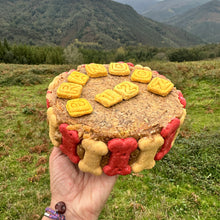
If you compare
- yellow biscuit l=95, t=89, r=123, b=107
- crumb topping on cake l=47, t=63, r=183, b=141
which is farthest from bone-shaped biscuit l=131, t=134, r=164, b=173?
yellow biscuit l=95, t=89, r=123, b=107

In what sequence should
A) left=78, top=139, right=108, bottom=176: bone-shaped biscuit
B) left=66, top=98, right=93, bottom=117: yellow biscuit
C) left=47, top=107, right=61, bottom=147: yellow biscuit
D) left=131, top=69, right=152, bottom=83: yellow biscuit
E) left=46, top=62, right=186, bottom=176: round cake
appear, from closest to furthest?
left=78, top=139, right=108, bottom=176: bone-shaped biscuit < left=46, top=62, right=186, bottom=176: round cake < left=66, top=98, right=93, bottom=117: yellow biscuit < left=47, top=107, right=61, bottom=147: yellow biscuit < left=131, top=69, right=152, bottom=83: yellow biscuit

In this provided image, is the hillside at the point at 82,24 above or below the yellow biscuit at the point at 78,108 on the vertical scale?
below

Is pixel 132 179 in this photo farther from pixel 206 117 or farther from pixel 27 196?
pixel 206 117

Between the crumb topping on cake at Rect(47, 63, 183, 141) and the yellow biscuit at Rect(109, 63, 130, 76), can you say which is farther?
the yellow biscuit at Rect(109, 63, 130, 76)

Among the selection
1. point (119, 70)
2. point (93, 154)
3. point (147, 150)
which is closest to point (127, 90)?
point (119, 70)

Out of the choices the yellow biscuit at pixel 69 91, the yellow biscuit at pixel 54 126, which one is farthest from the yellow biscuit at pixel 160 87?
the yellow biscuit at pixel 54 126

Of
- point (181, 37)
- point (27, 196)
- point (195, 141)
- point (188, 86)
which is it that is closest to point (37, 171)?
point (27, 196)

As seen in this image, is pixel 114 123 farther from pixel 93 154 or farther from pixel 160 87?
pixel 160 87

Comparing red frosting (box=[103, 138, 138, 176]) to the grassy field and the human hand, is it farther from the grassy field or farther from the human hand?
the grassy field

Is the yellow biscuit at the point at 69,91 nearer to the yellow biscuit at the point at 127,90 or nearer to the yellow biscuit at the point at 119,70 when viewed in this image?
the yellow biscuit at the point at 127,90
